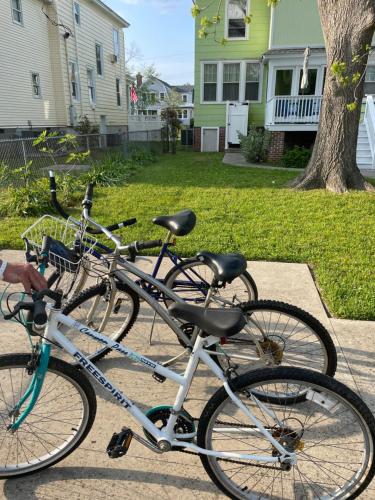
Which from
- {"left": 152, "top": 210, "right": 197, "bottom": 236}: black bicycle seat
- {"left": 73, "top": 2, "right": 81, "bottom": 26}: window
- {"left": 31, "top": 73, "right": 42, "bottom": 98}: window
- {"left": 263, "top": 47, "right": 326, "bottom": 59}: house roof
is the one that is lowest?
{"left": 152, "top": 210, "right": 197, "bottom": 236}: black bicycle seat

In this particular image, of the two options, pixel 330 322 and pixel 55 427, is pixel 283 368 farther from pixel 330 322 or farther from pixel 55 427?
pixel 330 322

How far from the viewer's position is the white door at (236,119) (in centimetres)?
1661

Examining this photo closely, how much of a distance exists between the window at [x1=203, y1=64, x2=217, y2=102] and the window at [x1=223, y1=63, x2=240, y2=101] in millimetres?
449

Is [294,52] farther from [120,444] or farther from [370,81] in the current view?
[120,444]

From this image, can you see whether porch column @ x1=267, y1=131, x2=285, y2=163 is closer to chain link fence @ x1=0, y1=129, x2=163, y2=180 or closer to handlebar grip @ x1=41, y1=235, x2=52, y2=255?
chain link fence @ x1=0, y1=129, x2=163, y2=180

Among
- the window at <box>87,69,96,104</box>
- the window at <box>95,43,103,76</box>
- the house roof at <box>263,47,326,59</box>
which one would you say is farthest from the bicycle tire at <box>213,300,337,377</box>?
the window at <box>95,43,103,76</box>

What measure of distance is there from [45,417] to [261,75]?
17173mm

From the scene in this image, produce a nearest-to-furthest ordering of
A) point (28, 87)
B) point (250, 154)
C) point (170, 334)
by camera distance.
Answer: point (170, 334), point (250, 154), point (28, 87)

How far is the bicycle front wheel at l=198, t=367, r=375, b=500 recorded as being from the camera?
1.68 meters

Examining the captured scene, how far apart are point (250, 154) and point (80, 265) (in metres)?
11.9

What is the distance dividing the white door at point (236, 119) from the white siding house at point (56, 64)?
281 inches

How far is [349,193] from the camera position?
7648 mm

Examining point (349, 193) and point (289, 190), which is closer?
point (349, 193)

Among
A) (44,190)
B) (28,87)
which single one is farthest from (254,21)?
(44,190)
